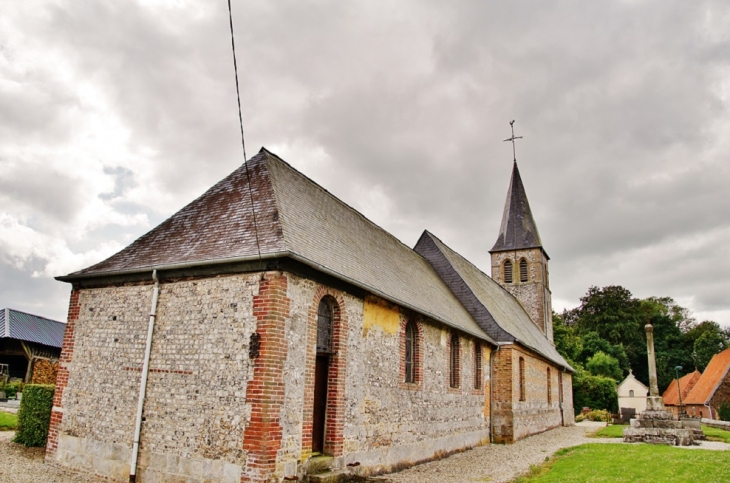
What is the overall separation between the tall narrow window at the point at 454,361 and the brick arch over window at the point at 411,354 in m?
2.58

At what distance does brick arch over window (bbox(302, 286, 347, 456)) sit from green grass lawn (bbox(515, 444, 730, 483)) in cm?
381

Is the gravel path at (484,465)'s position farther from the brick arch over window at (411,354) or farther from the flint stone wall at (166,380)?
the flint stone wall at (166,380)

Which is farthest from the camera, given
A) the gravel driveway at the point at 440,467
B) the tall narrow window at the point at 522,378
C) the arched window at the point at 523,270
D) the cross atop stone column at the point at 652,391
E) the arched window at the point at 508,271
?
the arched window at the point at 508,271

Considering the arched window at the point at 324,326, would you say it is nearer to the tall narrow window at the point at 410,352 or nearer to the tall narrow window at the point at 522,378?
the tall narrow window at the point at 410,352

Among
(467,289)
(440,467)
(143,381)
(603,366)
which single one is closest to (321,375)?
(143,381)

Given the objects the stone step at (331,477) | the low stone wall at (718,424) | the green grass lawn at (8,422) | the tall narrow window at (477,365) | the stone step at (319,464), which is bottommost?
the low stone wall at (718,424)

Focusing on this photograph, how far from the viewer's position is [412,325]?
1346 cm

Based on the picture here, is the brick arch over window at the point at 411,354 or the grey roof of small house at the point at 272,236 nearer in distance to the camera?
the grey roof of small house at the point at 272,236

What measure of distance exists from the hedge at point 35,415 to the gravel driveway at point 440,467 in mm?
218

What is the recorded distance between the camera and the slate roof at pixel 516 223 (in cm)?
3519

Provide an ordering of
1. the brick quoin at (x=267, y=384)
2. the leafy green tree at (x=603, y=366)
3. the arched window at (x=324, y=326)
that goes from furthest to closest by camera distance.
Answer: the leafy green tree at (x=603, y=366) < the arched window at (x=324, y=326) < the brick quoin at (x=267, y=384)

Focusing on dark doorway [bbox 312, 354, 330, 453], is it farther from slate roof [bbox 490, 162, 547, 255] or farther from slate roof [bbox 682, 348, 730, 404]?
slate roof [bbox 682, 348, 730, 404]

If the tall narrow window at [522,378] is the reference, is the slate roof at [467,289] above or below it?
above

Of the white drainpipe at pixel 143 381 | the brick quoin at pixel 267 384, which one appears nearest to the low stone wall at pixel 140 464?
the white drainpipe at pixel 143 381
